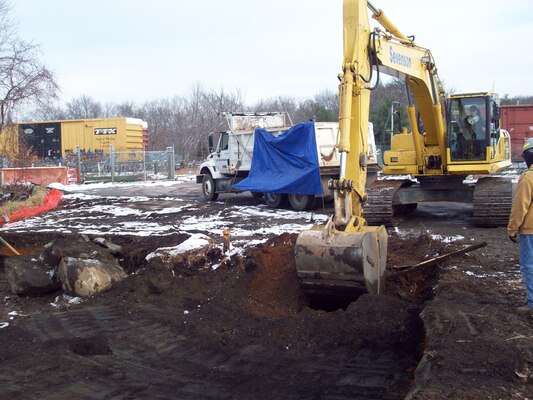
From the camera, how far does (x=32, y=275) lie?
8617mm

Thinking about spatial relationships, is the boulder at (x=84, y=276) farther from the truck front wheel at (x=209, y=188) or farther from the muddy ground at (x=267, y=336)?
the truck front wheel at (x=209, y=188)

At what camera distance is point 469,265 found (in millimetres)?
8008

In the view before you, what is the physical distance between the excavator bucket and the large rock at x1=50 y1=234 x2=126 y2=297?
335cm

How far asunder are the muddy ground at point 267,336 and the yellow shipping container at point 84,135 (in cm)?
2718

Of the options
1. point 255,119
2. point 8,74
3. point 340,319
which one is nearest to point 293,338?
point 340,319

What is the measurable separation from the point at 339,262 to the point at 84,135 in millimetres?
32620

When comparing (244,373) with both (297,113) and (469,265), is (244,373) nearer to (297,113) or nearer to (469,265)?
(469,265)

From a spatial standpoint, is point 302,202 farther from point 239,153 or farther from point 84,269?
point 84,269

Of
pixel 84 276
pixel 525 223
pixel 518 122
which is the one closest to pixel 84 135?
pixel 518 122

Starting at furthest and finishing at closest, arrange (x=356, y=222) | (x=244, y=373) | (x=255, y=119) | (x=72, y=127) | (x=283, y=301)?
(x=72, y=127)
(x=255, y=119)
(x=283, y=301)
(x=356, y=222)
(x=244, y=373)

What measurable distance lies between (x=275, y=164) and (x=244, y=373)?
11788 mm

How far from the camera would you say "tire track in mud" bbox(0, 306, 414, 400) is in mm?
4973

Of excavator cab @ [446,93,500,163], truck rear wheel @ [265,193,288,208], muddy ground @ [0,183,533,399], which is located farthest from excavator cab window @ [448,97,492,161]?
truck rear wheel @ [265,193,288,208]

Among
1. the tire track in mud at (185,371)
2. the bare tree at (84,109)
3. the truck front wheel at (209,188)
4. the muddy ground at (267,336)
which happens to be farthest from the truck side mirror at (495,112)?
the bare tree at (84,109)
